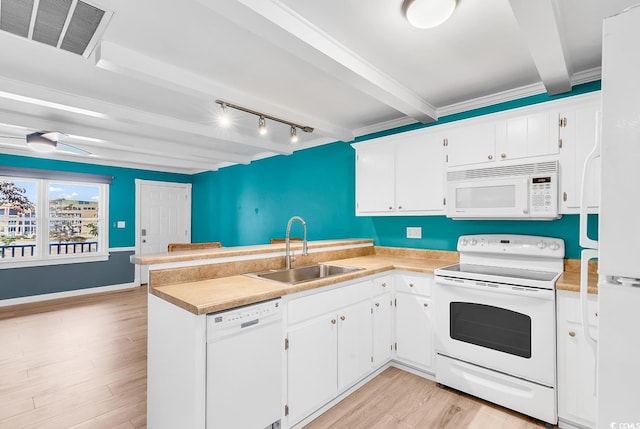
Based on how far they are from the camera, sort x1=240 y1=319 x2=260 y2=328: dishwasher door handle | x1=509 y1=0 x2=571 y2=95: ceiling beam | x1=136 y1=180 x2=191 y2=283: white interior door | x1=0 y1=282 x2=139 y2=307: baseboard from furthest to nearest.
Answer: x1=136 y1=180 x2=191 y2=283: white interior door, x1=0 y1=282 x2=139 y2=307: baseboard, x1=240 y1=319 x2=260 y2=328: dishwasher door handle, x1=509 y1=0 x2=571 y2=95: ceiling beam

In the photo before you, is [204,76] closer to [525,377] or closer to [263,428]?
[263,428]

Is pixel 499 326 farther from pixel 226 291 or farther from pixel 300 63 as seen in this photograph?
pixel 300 63

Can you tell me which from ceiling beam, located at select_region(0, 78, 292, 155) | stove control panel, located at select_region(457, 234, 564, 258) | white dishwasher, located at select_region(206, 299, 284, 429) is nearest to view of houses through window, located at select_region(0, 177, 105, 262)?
ceiling beam, located at select_region(0, 78, 292, 155)

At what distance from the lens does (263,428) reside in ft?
5.68

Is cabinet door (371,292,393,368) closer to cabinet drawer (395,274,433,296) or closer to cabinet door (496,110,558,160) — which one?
cabinet drawer (395,274,433,296)

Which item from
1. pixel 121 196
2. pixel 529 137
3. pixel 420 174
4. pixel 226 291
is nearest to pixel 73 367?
pixel 226 291

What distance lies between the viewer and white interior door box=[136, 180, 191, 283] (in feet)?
20.3

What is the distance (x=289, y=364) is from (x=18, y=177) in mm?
5713

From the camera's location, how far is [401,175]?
10.3ft

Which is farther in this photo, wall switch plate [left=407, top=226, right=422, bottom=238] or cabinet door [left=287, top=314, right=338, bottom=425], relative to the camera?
wall switch plate [left=407, top=226, right=422, bottom=238]

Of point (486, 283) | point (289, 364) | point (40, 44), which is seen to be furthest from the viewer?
point (486, 283)

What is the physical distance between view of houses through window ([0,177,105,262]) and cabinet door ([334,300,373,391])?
5.47m

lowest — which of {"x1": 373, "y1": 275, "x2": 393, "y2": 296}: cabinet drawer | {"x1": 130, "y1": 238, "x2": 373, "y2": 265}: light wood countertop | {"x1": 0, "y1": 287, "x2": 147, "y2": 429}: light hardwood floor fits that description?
{"x1": 0, "y1": 287, "x2": 147, "y2": 429}: light hardwood floor

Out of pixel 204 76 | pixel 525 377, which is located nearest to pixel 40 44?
pixel 204 76
